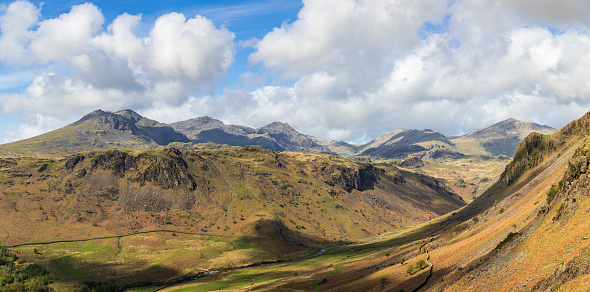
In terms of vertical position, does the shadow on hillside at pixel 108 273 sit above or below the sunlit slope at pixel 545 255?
below

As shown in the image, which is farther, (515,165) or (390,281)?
(515,165)

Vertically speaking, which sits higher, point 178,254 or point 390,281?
point 390,281

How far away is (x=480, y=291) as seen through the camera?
37.3 metres

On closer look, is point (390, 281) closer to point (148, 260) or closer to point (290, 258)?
point (290, 258)

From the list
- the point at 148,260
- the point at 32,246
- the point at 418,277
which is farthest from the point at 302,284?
the point at 32,246

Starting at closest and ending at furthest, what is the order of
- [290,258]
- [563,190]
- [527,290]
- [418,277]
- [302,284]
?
[527,290], [563,190], [418,277], [302,284], [290,258]

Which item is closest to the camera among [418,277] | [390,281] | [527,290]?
[527,290]

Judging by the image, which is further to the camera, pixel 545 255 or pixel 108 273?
pixel 108 273

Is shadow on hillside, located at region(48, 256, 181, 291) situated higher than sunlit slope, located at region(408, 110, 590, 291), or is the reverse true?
sunlit slope, located at region(408, 110, 590, 291)

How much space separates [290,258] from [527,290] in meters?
175

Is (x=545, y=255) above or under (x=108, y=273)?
above

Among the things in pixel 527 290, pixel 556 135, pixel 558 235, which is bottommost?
pixel 527 290

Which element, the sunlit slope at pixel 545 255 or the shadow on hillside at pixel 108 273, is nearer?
the sunlit slope at pixel 545 255

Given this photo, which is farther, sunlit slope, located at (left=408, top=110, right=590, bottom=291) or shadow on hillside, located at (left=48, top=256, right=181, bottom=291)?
shadow on hillside, located at (left=48, top=256, right=181, bottom=291)
